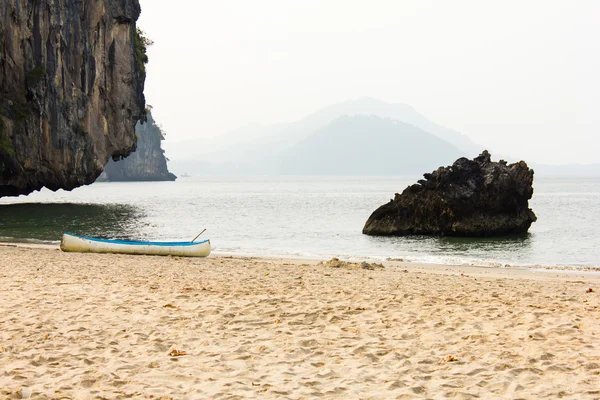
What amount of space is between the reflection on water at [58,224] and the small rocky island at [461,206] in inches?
656

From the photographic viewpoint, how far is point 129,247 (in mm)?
23625

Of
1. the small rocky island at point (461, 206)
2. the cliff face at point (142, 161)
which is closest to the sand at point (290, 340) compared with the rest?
→ the small rocky island at point (461, 206)

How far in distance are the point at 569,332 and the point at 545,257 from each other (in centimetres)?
1916

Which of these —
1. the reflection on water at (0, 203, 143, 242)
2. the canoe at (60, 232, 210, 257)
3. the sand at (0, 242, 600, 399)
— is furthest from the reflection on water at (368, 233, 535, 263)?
the reflection on water at (0, 203, 143, 242)

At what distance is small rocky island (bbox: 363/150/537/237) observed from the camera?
118 ft

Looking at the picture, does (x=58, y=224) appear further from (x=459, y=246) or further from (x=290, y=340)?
(x=290, y=340)

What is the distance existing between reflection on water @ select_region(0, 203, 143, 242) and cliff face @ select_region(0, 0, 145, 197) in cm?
436

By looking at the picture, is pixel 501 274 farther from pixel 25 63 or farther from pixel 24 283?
pixel 25 63

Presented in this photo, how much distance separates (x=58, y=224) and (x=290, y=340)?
37.1 metres

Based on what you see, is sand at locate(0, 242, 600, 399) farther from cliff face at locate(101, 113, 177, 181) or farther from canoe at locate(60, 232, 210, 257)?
cliff face at locate(101, 113, 177, 181)

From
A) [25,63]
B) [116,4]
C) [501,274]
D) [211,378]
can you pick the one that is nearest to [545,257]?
[501,274]

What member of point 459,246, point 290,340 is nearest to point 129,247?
point 290,340

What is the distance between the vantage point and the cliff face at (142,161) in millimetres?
182500

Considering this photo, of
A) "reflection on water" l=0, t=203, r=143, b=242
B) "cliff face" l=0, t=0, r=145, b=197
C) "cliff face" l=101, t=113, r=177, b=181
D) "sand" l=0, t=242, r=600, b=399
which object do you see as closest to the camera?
"sand" l=0, t=242, r=600, b=399
